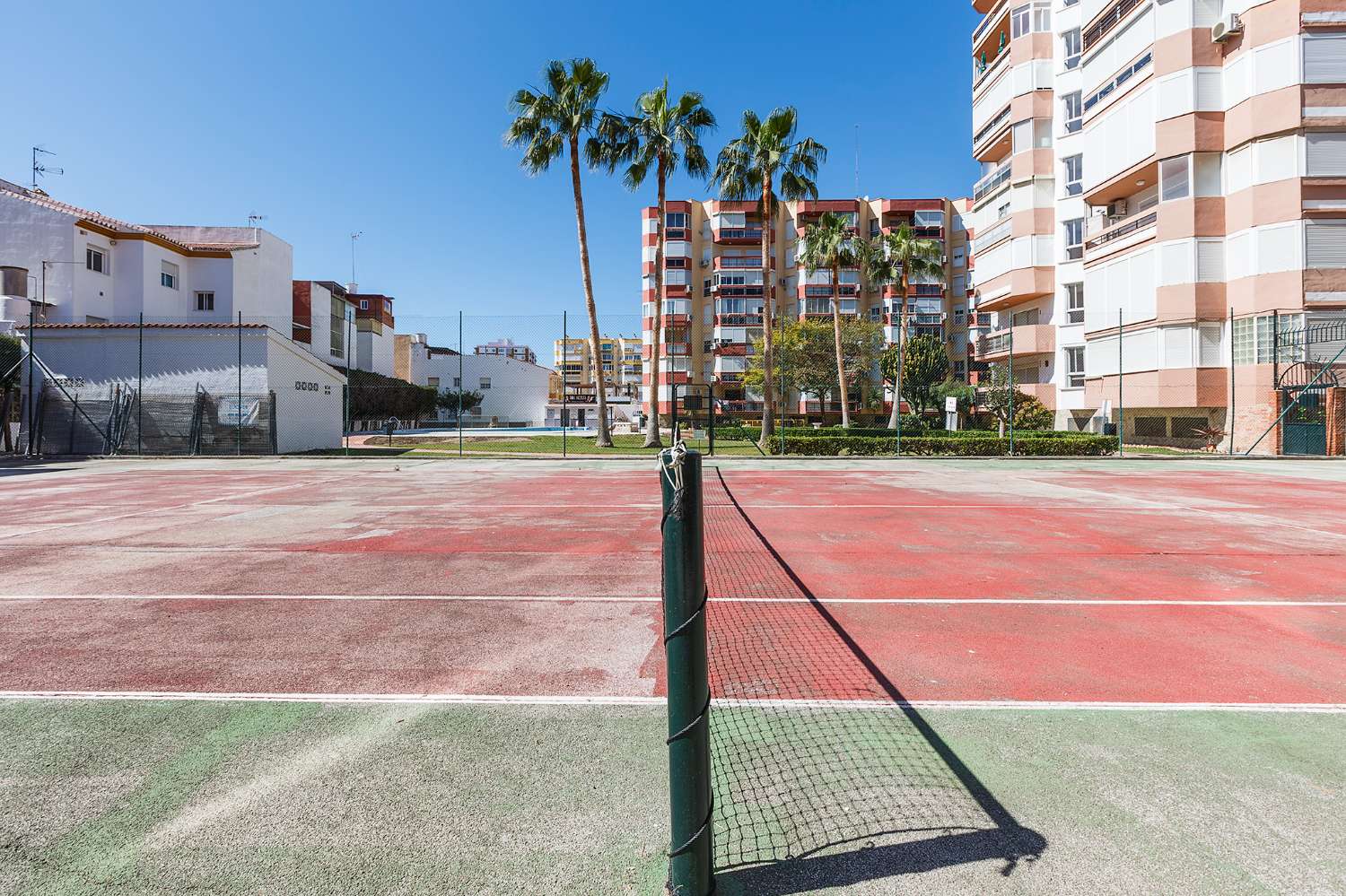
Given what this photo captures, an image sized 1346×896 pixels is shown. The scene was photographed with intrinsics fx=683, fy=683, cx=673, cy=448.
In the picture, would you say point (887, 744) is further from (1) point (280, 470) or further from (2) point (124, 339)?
(2) point (124, 339)

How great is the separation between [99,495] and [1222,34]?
42127 mm

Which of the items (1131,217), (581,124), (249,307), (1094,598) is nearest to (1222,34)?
(1131,217)

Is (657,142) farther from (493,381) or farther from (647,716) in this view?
(493,381)

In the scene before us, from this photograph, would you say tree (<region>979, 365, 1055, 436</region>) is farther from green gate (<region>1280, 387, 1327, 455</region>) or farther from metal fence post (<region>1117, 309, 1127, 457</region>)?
green gate (<region>1280, 387, 1327, 455</region>)

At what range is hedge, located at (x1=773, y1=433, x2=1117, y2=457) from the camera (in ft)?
86.5

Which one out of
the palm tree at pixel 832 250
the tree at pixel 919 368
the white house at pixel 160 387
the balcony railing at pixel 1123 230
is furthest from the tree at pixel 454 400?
the balcony railing at pixel 1123 230

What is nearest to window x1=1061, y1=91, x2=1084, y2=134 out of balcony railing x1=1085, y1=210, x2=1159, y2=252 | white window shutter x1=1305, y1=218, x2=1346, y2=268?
balcony railing x1=1085, y1=210, x2=1159, y2=252

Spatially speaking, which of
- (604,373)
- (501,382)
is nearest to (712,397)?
(501,382)

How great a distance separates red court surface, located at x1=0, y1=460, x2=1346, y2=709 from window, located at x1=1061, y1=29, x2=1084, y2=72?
35630 mm

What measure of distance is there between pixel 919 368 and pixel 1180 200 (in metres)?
28.6

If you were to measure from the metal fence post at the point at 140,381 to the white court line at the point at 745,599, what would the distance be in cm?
2467

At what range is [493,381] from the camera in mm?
78000

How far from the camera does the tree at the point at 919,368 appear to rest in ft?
187

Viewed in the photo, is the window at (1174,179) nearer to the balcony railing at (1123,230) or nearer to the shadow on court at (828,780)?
the balcony railing at (1123,230)
